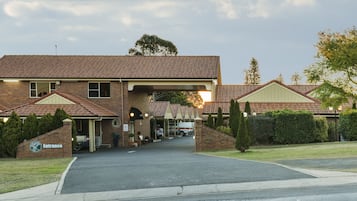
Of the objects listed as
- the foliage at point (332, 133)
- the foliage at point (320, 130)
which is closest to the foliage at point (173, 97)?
the foliage at point (332, 133)

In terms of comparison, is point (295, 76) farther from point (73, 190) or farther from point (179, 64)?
point (73, 190)

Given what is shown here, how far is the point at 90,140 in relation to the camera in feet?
114

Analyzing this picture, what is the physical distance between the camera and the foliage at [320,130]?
1247 inches

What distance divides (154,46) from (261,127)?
52.9 metres

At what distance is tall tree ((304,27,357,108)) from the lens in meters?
35.4

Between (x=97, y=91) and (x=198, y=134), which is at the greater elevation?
(x=97, y=91)

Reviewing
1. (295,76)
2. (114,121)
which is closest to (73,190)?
(114,121)

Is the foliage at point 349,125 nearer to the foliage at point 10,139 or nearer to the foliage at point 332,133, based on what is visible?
the foliage at point 332,133

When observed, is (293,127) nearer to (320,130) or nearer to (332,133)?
(320,130)

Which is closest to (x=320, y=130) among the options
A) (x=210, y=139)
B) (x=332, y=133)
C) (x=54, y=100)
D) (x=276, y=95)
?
(x=332, y=133)

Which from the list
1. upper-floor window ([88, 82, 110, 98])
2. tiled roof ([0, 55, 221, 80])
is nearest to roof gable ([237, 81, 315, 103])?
tiled roof ([0, 55, 221, 80])

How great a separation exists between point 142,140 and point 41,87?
1187 cm

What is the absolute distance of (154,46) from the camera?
82.4 meters

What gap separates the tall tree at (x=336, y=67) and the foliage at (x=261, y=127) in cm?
771
